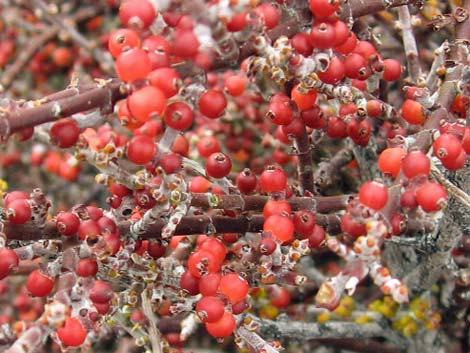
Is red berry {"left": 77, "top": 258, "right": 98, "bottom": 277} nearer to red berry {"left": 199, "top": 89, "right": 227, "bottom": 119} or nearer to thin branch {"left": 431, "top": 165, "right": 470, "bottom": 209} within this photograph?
red berry {"left": 199, "top": 89, "right": 227, "bottom": 119}

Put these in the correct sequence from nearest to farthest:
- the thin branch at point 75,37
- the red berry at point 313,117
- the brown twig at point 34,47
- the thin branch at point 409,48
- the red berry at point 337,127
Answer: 1. the red berry at point 313,117
2. the red berry at point 337,127
3. the thin branch at point 409,48
4. the thin branch at point 75,37
5. the brown twig at point 34,47

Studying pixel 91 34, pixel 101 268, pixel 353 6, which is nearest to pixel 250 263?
pixel 101 268

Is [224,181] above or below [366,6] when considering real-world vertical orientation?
below

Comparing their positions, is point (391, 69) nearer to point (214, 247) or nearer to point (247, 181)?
point (247, 181)

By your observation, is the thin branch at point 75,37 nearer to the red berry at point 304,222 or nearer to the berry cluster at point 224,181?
the berry cluster at point 224,181

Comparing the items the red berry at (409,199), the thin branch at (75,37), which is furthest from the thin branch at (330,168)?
the thin branch at (75,37)

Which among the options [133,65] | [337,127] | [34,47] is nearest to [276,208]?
[337,127]

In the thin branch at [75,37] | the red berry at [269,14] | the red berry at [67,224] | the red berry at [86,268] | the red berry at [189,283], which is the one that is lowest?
the thin branch at [75,37]

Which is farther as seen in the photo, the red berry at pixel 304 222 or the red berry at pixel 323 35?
the red berry at pixel 304 222
